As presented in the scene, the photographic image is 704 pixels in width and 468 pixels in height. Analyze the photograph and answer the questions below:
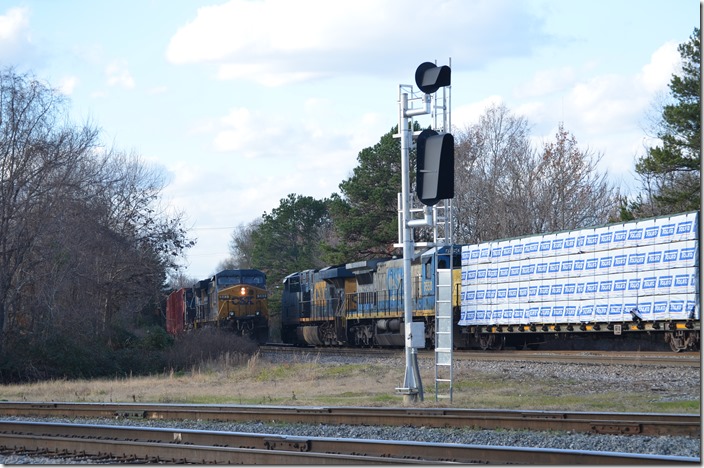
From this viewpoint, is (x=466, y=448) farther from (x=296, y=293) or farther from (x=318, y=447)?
(x=296, y=293)

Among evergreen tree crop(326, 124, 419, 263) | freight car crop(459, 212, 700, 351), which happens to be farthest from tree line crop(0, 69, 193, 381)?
evergreen tree crop(326, 124, 419, 263)

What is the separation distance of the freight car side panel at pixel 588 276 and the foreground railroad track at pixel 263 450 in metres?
16.1

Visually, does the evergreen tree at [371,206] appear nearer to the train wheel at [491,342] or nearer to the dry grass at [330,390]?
the train wheel at [491,342]

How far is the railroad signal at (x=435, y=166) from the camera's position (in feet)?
48.9

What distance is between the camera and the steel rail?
11.2m

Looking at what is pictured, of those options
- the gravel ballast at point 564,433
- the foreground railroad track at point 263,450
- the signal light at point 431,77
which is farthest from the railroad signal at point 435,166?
the foreground railroad track at point 263,450

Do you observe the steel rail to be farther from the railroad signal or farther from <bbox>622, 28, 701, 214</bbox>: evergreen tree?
<bbox>622, 28, 701, 214</bbox>: evergreen tree

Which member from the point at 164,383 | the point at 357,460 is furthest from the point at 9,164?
the point at 357,460

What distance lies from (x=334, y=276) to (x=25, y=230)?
48.3 feet

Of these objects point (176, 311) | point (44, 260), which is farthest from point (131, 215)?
point (44, 260)

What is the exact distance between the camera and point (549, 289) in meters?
28.9

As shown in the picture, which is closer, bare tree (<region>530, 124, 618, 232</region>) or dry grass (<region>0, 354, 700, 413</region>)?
dry grass (<region>0, 354, 700, 413</region>)

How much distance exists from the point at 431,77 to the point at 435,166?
5.59 ft

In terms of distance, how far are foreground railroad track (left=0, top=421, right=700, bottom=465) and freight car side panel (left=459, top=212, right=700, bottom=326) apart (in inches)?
634
